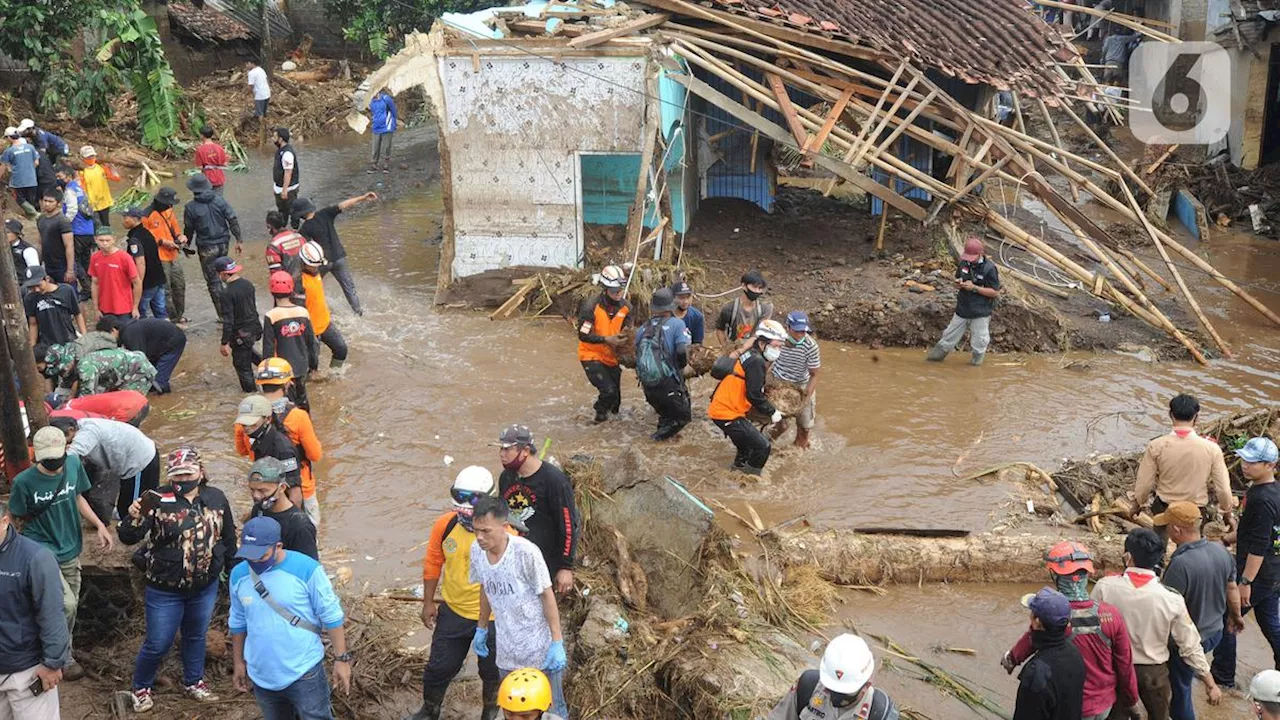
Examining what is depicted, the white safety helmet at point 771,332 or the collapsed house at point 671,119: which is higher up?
the collapsed house at point 671,119

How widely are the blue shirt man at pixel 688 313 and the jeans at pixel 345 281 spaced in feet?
15.3

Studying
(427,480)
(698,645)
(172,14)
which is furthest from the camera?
(172,14)

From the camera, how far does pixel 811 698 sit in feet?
16.4

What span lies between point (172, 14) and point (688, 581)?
2274cm

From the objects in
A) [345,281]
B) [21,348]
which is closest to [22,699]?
[21,348]

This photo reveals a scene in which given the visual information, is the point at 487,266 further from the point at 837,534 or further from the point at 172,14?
the point at 172,14

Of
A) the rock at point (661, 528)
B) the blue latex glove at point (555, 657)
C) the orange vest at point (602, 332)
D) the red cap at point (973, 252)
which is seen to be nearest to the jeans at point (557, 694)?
the blue latex glove at point (555, 657)

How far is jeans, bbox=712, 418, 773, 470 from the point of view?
9703 millimetres

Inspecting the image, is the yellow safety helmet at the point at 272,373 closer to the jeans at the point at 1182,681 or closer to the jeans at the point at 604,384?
the jeans at the point at 604,384

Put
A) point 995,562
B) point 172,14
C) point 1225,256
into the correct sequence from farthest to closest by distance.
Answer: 1. point 172,14
2. point 1225,256
3. point 995,562

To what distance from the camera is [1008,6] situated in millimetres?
17891

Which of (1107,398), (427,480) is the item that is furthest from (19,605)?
(1107,398)

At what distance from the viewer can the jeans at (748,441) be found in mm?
9703

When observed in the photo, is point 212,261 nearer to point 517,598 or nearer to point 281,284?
point 281,284
